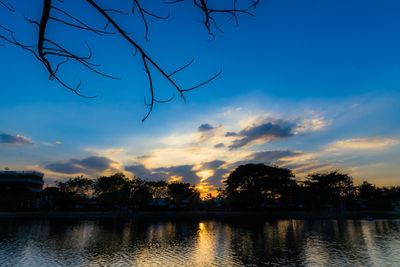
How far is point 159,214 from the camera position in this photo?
5456 centimetres

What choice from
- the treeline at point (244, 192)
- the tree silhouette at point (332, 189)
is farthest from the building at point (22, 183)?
the tree silhouette at point (332, 189)

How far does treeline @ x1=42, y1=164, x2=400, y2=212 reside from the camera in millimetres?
60000

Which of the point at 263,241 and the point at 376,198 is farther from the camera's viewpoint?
the point at 376,198

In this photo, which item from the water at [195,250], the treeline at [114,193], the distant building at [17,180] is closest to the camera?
the water at [195,250]

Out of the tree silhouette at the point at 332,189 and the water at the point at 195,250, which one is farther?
the tree silhouette at the point at 332,189

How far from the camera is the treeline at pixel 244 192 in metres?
60.0

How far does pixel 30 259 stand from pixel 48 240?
8.19m

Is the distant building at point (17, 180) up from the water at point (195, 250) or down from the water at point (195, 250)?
up

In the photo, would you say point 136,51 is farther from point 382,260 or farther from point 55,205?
point 55,205

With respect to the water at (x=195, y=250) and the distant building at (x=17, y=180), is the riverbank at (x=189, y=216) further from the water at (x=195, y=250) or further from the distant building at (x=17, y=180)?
the distant building at (x=17, y=180)

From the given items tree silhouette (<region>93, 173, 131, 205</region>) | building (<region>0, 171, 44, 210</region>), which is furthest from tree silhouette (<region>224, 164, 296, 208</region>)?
building (<region>0, 171, 44, 210</region>)

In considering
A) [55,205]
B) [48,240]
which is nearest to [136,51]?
[48,240]

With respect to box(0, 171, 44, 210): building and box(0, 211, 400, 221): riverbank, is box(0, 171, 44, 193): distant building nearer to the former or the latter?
box(0, 171, 44, 210): building

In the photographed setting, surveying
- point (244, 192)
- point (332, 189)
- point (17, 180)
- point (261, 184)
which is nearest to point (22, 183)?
point (17, 180)
